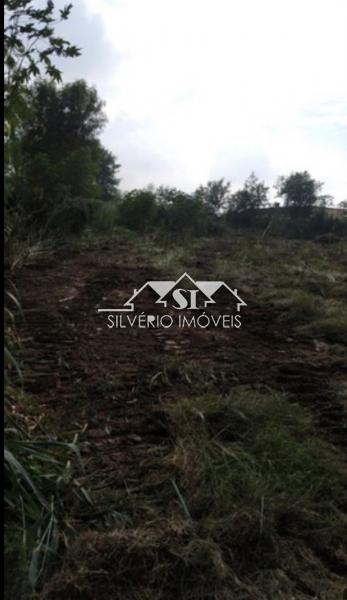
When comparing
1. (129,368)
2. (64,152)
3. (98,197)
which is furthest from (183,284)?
(64,152)

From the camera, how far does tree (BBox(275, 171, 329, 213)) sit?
9531 millimetres

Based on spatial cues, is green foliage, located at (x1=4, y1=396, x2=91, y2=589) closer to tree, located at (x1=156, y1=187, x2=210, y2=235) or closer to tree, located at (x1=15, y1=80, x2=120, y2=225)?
tree, located at (x1=15, y1=80, x2=120, y2=225)

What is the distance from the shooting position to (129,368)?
1.99 meters

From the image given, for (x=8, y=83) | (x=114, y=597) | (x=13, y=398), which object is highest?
(x=8, y=83)

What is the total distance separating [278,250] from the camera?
618 cm

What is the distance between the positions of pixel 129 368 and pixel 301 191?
27.9ft

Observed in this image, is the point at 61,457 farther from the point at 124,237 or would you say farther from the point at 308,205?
the point at 308,205

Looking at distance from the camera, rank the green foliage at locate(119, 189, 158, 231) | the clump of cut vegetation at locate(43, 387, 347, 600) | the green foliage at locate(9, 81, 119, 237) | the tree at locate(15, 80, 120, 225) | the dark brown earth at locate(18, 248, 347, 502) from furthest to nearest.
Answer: the green foliage at locate(119, 189, 158, 231) → the tree at locate(15, 80, 120, 225) → the green foliage at locate(9, 81, 119, 237) → the dark brown earth at locate(18, 248, 347, 502) → the clump of cut vegetation at locate(43, 387, 347, 600)

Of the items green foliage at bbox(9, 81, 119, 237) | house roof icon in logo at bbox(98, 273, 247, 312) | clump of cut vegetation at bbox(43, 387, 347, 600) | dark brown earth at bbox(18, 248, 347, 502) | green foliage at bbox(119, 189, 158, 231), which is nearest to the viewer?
clump of cut vegetation at bbox(43, 387, 347, 600)

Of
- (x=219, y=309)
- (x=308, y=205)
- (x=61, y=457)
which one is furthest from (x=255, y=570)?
(x=308, y=205)

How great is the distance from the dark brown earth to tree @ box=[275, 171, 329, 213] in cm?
691

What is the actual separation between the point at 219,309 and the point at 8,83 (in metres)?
2.13

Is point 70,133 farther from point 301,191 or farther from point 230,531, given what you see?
point 230,531

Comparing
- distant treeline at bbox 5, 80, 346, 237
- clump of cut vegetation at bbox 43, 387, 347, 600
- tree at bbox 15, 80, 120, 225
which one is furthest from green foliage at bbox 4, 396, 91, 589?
tree at bbox 15, 80, 120, 225
